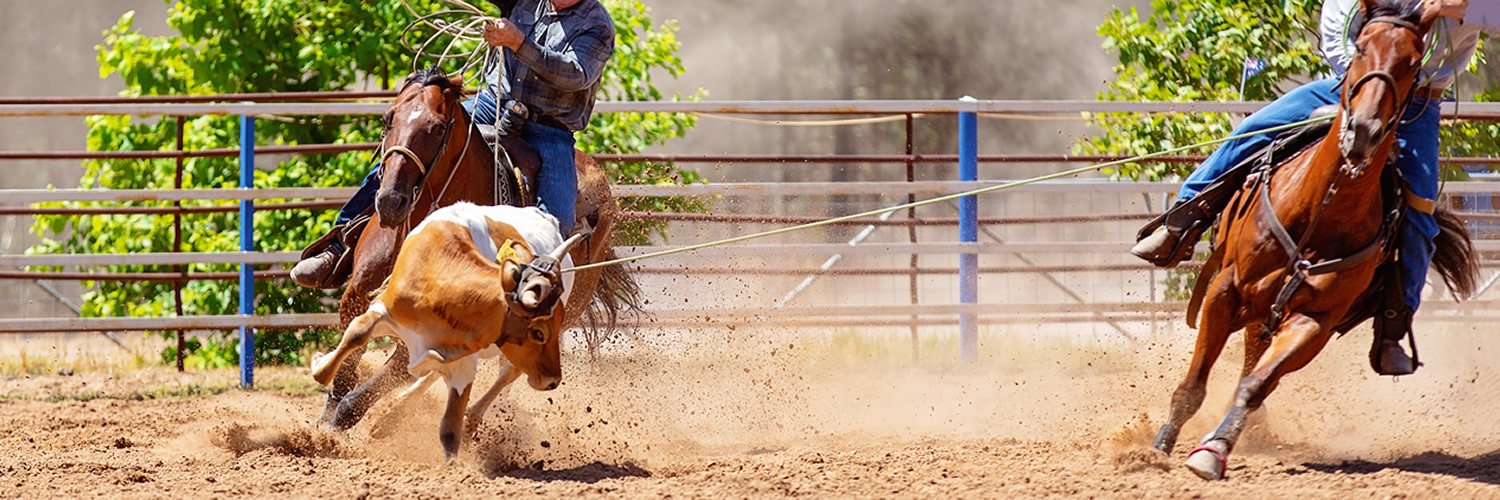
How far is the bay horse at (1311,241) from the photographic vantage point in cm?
429

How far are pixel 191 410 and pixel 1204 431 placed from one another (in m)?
4.60

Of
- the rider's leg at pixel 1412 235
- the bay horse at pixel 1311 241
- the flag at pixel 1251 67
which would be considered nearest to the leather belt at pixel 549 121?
the bay horse at pixel 1311 241

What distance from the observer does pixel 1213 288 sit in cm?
492

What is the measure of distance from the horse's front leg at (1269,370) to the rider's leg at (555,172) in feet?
8.14

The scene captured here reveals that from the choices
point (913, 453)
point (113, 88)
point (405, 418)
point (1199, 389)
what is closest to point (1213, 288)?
point (1199, 389)

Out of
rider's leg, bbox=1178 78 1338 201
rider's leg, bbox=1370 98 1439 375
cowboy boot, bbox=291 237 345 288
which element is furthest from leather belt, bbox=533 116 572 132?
rider's leg, bbox=1370 98 1439 375

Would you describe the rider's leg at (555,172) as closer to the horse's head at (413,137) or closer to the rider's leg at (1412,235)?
the horse's head at (413,137)

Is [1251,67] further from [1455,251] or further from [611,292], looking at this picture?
[611,292]

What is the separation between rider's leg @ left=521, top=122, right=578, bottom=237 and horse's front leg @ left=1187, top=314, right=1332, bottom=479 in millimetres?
2480

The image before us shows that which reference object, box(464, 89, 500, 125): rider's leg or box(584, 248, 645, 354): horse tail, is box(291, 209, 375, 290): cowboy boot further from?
box(584, 248, 645, 354): horse tail

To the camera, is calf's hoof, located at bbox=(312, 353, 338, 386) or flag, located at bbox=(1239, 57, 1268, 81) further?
flag, located at bbox=(1239, 57, 1268, 81)

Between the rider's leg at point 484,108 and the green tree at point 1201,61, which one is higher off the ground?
the green tree at point 1201,61

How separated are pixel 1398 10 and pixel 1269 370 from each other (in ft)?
3.92

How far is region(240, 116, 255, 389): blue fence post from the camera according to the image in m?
7.83
